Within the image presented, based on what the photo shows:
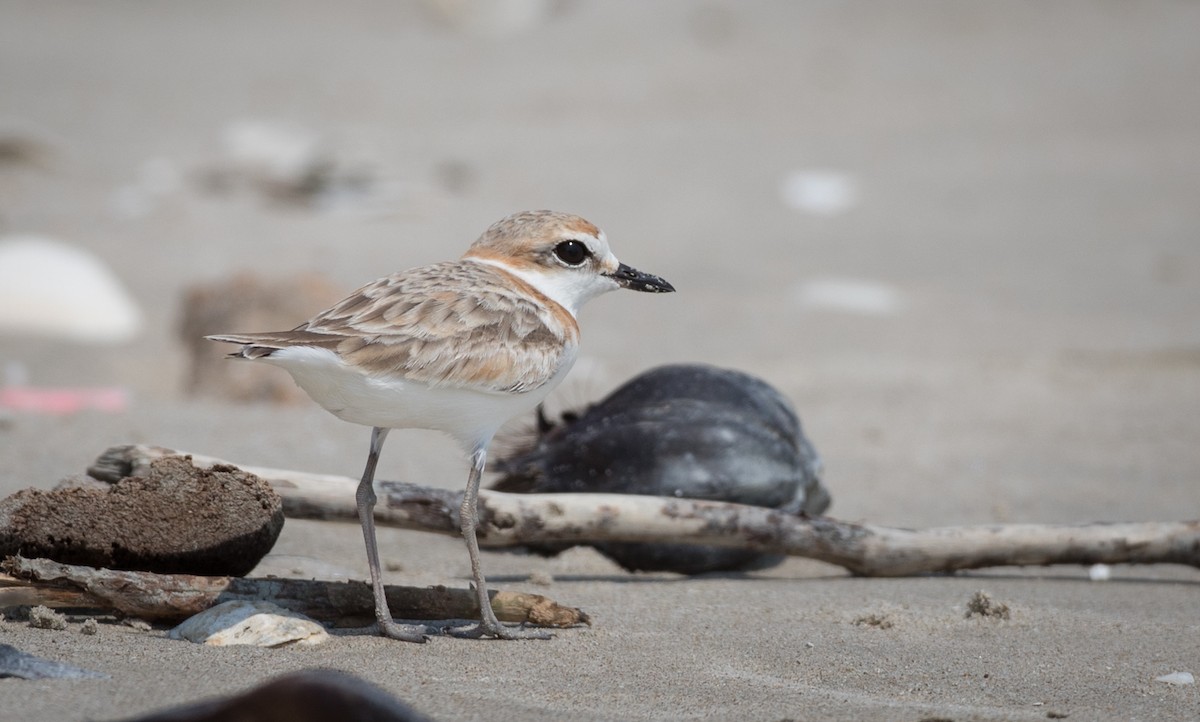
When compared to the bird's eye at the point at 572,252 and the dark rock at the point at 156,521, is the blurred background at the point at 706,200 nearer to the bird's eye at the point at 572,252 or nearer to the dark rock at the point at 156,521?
the dark rock at the point at 156,521

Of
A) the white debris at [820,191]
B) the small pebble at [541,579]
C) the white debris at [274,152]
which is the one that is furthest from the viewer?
the white debris at [274,152]

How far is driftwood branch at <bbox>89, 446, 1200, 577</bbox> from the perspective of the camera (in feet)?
13.6

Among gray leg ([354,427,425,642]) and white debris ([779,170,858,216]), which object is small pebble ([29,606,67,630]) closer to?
gray leg ([354,427,425,642])

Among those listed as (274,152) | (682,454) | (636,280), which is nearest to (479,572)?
(636,280)

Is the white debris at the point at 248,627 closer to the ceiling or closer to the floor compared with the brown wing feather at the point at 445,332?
closer to the floor

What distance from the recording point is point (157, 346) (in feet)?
29.6

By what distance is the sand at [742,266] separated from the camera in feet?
11.3

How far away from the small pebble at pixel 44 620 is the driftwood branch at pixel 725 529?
0.70 m

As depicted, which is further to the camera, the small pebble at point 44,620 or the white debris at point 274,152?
the white debris at point 274,152

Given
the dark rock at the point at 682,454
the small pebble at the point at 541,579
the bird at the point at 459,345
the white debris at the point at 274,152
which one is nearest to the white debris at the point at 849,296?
the dark rock at the point at 682,454

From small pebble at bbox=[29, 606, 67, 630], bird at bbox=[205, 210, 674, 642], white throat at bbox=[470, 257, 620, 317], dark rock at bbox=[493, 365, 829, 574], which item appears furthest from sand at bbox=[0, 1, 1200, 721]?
white throat at bbox=[470, 257, 620, 317]

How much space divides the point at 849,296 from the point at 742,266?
105 cm

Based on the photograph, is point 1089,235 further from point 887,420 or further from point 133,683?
point 133,683

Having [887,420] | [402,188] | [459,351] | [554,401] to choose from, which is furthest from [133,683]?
[402,188]
